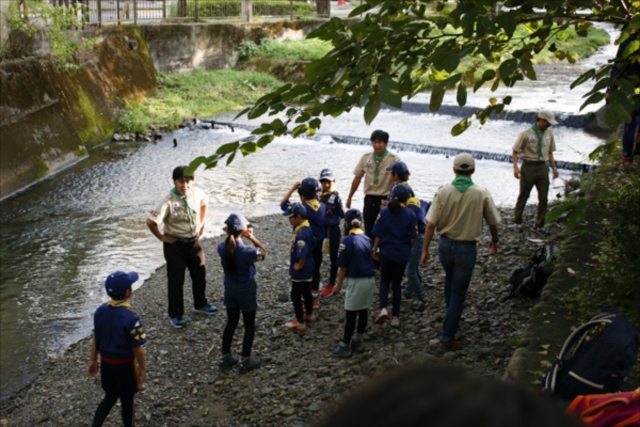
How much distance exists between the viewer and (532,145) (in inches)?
422

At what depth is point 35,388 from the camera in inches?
293

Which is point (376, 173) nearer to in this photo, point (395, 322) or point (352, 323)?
point (395, 322)

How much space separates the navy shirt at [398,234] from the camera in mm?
7840

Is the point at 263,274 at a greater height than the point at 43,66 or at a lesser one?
lesser

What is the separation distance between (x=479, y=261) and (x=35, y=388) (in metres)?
5.97

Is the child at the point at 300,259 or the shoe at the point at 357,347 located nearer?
the shoe at the point at 357,347

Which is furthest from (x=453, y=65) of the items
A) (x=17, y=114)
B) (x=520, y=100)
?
(x=520, y=100)

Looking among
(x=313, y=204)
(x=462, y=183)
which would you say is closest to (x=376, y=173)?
(x=313, y=204)

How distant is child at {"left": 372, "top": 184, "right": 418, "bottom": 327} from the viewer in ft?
25.7

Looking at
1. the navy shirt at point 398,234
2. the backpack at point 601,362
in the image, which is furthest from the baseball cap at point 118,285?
the backpack at point 601,362

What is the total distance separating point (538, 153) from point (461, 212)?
4.32 metres

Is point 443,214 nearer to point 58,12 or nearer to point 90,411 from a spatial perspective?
point 90,411

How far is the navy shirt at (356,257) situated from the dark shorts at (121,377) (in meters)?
2.35

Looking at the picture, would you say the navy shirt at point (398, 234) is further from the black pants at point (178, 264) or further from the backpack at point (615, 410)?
the backpack at point (615, 410)
